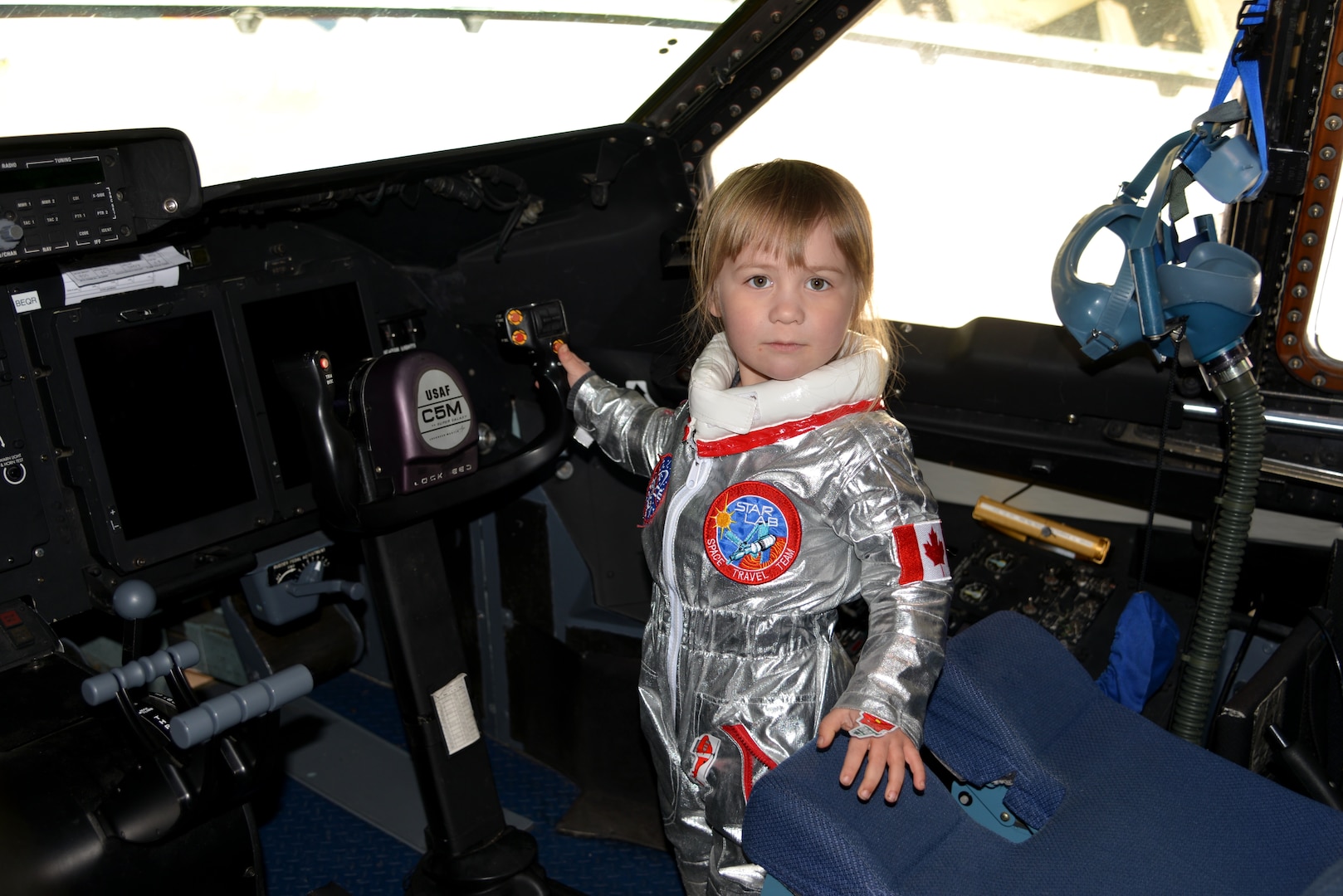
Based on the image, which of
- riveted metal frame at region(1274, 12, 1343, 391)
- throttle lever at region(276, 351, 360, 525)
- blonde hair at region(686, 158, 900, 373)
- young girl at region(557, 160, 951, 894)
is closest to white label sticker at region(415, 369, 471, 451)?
throttle lever at region(276, 351, 360, 525)

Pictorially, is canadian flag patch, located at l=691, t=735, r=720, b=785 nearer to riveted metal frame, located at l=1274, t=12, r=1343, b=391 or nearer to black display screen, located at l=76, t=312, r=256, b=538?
black display screen, located at l=76, t=312, r=256, b=538

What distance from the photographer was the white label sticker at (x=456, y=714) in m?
1.97

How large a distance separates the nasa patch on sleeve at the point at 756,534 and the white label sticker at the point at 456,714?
75cm

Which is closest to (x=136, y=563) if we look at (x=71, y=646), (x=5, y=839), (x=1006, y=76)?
(x=71, y=646)

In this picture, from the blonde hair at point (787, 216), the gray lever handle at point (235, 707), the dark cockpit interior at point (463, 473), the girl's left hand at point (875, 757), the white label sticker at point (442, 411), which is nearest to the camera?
the girl's left hand at point (875, 757)

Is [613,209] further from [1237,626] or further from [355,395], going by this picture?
[1237,626]

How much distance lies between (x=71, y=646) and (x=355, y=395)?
76 centimetres

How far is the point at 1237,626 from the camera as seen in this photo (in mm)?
2279

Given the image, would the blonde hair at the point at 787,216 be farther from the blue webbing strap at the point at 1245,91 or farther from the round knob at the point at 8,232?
the round knob at the point at 8,232

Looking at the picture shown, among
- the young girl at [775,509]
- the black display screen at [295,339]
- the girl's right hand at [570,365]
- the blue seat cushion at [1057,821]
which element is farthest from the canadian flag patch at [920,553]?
the black display screen at [295,339]

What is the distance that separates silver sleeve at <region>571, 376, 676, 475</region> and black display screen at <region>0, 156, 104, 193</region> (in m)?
0.87

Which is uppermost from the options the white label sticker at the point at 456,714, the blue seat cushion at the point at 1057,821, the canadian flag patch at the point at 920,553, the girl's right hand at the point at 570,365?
the girl's right hand at the point at 570,365

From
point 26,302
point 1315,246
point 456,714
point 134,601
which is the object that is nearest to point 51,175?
point 26,302

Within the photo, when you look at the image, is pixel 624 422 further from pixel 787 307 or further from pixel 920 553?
pixel 920 553
